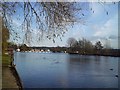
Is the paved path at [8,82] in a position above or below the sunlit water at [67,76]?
above

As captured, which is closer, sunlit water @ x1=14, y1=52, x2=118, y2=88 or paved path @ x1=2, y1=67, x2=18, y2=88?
paved path @ x1=2, y1=67, x2=18, y2=88

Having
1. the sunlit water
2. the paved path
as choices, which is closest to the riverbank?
the paved path

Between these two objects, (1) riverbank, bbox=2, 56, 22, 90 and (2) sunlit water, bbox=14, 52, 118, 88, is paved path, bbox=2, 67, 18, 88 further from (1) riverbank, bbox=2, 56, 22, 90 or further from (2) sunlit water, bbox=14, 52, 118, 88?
(2) sunlit water, bbox=14, 52, 118, 88

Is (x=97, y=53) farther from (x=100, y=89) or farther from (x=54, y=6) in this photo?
(x=54, y=6)

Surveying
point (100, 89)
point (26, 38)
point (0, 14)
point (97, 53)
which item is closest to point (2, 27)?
point (0, 14)

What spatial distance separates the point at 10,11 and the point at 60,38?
106cm

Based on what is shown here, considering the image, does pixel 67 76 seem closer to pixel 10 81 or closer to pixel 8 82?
pixel 10 81

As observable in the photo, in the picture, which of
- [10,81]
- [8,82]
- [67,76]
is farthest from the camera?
[67,76]

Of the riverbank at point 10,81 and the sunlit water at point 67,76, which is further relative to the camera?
the sunlit water at point 67,76

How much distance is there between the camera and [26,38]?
494cm

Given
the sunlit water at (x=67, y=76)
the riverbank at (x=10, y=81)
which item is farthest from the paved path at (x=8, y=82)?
the sunlit water at (x=67, y=76)

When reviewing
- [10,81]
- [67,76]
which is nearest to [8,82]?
[10,81]

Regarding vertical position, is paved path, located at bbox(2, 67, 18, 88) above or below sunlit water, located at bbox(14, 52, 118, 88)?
above

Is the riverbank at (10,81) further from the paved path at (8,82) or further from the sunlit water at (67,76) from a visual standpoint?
the sunlit water at (67,76)
